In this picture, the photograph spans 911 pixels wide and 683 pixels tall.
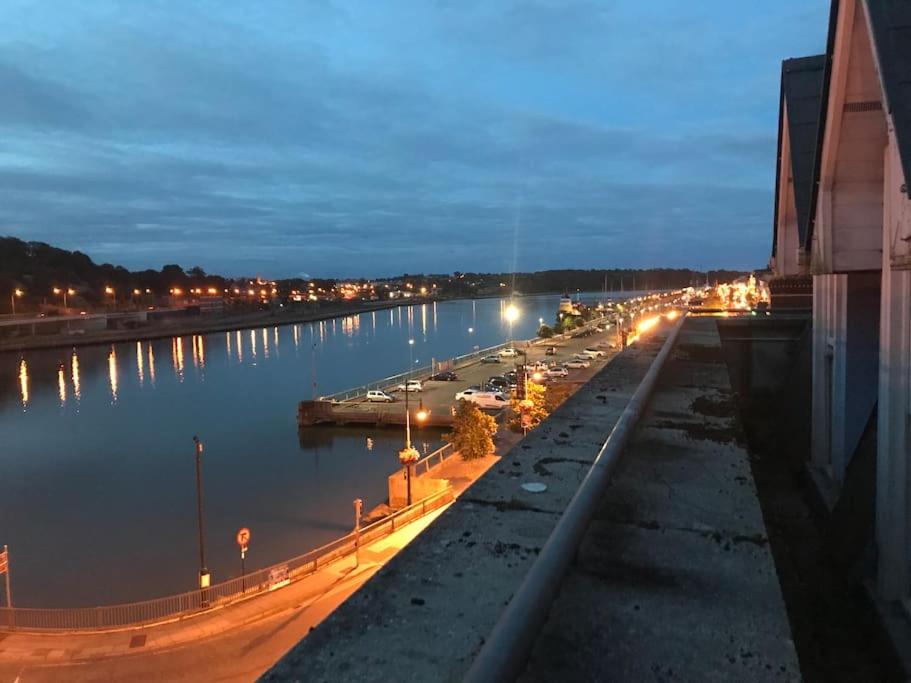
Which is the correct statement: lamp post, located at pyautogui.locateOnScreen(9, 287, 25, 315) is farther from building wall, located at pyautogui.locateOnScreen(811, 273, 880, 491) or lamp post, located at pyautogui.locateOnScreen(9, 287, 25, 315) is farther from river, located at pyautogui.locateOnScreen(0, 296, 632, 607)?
building wall, located at pyautogui.locateOnScreen(811, 273, 880, 491)

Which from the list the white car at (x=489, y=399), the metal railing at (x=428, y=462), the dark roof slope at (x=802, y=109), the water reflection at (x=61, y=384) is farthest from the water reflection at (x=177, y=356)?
the dark roof slope at (x=802, y=109)

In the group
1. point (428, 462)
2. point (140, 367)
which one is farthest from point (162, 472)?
point (140, 367)

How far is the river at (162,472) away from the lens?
61.5 ft

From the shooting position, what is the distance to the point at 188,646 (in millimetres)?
11398

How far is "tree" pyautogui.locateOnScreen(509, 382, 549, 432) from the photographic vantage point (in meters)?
24.0

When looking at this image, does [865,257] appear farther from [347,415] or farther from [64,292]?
[64,292]

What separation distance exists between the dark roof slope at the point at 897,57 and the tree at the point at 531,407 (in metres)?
19.2

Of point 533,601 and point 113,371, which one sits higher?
point 533,601

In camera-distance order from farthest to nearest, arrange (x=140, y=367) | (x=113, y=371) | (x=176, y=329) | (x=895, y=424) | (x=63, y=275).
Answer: (x=63, y=275) < (x=176, y=329) < (x=140, y=367) < (x=113, y=371) < (x=895, y=424)

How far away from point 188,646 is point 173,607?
4.24m

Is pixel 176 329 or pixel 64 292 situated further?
pixel 64 292

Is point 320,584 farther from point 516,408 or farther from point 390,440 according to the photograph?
point 390,440

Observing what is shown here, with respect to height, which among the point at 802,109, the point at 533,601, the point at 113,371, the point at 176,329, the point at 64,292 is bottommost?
the point at 113,371

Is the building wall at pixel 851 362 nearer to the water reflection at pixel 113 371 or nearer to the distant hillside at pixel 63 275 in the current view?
the water reflection at pixel 113 371
